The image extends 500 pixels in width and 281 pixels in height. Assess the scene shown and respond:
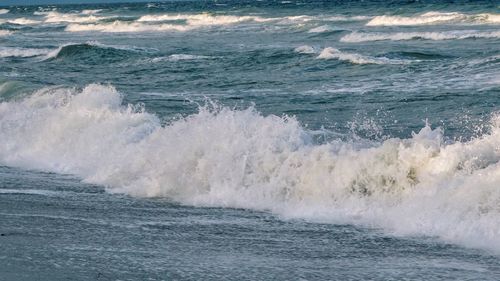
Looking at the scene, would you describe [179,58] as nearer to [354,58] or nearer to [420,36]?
[354,58]

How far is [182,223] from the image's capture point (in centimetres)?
924

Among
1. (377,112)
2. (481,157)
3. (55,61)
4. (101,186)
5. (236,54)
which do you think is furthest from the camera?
(55,61)

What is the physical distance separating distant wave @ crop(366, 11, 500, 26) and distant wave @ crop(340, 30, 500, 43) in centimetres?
655

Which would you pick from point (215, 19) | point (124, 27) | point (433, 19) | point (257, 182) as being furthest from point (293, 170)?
point (124, 27)

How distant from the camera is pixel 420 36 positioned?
36.0 metres

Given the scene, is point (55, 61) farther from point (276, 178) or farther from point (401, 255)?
point (401, 255)

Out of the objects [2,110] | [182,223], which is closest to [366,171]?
[182,223]

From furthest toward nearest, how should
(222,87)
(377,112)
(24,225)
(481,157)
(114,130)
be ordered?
(222,87)
(377,112)
(114,130)
(481,157)
(24,225)

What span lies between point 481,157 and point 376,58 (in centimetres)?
1721

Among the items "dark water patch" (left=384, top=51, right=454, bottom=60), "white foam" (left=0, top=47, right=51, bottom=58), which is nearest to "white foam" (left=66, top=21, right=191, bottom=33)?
"white foam" (left=0, top=47, right=51, bottom=58)

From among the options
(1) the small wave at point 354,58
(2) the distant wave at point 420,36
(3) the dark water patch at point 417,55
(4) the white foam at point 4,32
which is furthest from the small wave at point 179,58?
(4) the white foam at point 4,32

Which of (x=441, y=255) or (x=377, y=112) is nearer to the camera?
(x=441, y=255)

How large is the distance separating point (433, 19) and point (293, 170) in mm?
38748

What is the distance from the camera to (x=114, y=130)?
1407 centimetres
